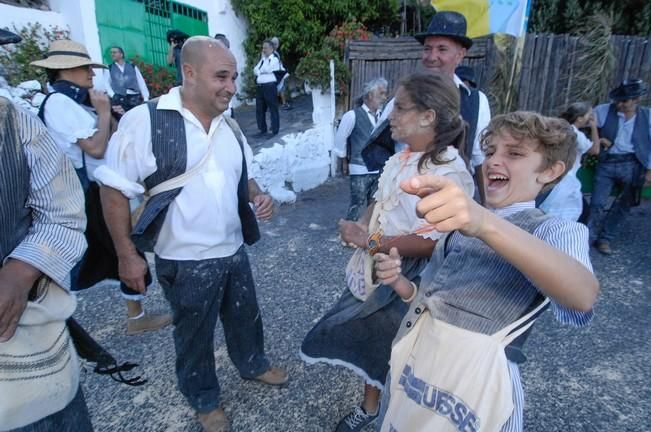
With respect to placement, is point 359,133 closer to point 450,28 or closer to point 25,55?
point 450,28

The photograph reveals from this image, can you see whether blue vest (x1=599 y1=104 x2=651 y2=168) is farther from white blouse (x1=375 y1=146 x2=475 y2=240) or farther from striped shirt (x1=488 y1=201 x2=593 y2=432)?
striped shirt (x1=488 y1=201 x2=593 y2=432)

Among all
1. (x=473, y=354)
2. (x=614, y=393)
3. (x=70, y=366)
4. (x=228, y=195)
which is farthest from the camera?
(x=614, y=393)

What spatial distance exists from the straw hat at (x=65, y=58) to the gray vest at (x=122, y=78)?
471cm

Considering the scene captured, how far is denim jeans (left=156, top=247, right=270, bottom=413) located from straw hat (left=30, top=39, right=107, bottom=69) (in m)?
1.76

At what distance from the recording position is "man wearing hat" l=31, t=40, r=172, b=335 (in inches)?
106

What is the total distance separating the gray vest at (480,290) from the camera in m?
1.18

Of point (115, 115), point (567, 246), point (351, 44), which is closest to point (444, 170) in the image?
point (567, 246)

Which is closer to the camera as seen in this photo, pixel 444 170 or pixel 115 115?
pixel 444 170

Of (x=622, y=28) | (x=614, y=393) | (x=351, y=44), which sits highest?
(x=622, y=28)

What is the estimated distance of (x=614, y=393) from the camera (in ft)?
8.68

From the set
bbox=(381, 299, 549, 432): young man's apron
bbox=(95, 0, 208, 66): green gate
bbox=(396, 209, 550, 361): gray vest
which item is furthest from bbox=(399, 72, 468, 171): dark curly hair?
bbox=(95, 0, 208, 66): green gate

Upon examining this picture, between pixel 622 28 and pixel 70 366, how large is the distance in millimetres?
13785

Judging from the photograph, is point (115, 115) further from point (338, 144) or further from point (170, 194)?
point (338, 144)

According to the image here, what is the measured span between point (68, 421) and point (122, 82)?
23.7 feet
